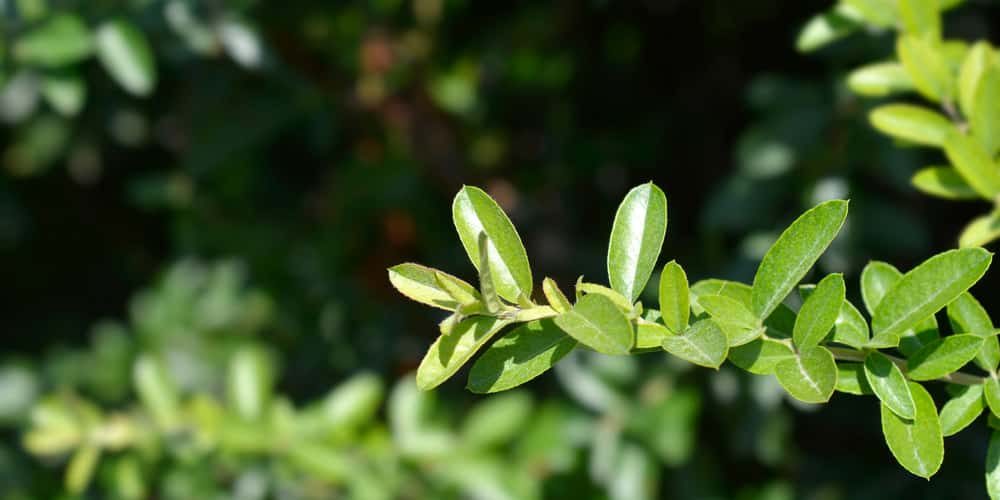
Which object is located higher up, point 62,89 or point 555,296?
point 62,89

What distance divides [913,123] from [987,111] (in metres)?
0.06

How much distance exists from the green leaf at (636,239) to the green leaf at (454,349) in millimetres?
71

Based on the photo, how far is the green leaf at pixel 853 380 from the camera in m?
0.56

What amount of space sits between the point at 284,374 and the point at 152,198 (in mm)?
447

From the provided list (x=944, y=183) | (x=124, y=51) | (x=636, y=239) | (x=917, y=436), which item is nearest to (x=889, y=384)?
(x=917, y=436)

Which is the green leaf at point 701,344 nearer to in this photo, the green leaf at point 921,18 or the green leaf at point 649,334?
the green leaf at point 649,334

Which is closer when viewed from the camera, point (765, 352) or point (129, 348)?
point (765, 352)

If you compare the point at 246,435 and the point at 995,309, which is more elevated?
the point at 246,435

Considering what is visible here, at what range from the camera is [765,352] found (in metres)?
0.56

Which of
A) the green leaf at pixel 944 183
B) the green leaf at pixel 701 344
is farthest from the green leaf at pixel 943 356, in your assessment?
the green leaf at pixel 944 183

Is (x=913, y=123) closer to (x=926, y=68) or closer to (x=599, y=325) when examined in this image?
(x=926, y=68)

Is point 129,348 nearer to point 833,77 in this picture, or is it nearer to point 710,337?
point 833,77

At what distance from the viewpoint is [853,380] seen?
566mm

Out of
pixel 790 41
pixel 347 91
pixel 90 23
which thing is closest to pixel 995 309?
pixel 790 41
